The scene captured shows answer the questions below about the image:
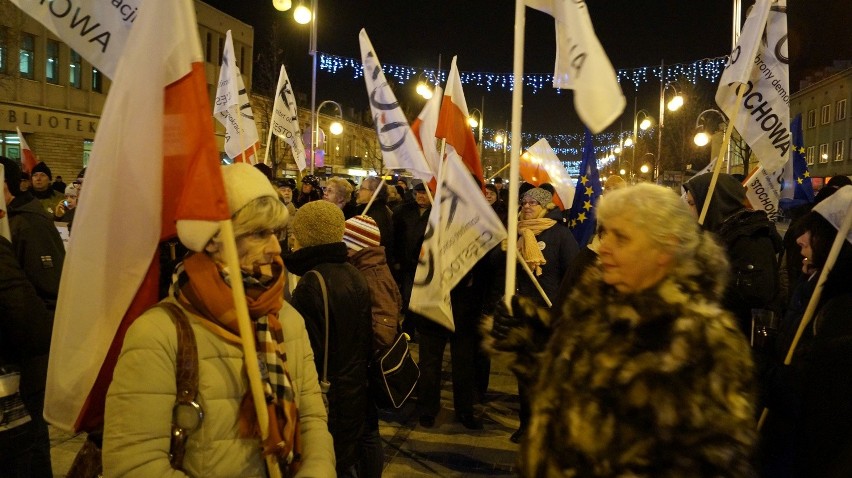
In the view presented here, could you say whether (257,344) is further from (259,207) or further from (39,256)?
(39,256)

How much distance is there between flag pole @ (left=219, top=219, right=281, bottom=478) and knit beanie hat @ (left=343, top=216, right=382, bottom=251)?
264cm

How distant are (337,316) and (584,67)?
5.91ft

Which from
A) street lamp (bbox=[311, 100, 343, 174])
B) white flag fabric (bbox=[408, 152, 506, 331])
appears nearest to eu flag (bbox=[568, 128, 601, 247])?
white flag fabric (bbox=[408, 152, 506, 331])

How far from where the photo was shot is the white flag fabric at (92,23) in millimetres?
2822

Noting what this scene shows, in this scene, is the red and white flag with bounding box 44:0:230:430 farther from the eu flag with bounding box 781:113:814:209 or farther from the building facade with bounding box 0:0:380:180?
the building facade with bounding box 0:0:380:180

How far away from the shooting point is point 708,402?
2037mm

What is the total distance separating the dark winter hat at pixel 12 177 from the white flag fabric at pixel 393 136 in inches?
143

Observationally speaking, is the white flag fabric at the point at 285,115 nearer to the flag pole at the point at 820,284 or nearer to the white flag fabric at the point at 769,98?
the white flag fabric at the point at 769,98

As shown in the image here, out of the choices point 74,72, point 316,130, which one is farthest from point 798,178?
point 74,72

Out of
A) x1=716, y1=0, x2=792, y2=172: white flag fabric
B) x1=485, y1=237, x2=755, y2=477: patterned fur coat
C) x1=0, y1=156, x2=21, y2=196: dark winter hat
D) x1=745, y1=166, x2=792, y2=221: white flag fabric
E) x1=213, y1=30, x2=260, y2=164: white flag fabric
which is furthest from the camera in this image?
x1=213, y1=30, x2=260, y2=164: white flag fabric

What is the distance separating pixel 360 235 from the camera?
5008mm

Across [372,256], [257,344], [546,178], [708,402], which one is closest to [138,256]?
[257,344]

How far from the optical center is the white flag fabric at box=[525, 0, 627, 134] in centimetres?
353

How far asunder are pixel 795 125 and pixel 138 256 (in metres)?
9.80
